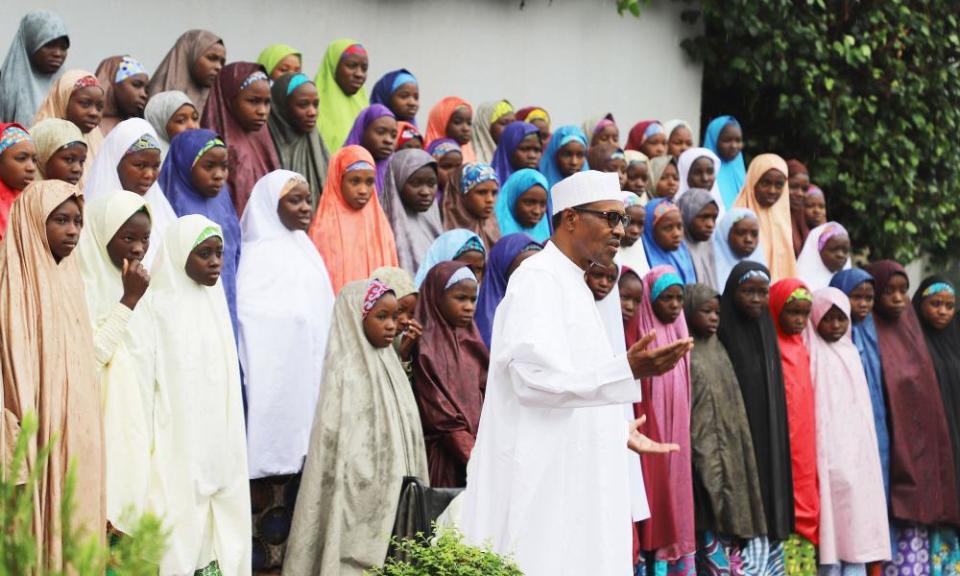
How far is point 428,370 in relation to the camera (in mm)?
7586

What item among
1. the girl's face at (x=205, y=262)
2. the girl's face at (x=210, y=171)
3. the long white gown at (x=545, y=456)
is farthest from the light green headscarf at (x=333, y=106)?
the long white gown at (x=545, y=456)

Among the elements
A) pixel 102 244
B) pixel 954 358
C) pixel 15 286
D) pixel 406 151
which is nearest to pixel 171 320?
pixel 102 244

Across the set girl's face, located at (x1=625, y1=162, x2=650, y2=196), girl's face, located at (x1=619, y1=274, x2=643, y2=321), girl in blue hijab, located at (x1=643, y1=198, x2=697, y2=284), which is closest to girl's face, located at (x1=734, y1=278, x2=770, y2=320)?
girl in blue hijab, located at (x1=643, y1=198, x2=697, y2=284)

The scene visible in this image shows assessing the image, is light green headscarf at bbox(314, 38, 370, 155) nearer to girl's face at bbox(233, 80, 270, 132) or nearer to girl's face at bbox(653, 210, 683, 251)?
girl's face at bbox(233, 80, 270, 132)

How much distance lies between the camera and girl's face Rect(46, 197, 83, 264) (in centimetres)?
586

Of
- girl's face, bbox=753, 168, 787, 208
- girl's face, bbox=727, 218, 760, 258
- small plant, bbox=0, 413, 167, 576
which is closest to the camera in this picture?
small plant, bbox=0, 413, 167, 576

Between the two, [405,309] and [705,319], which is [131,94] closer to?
[405,309]

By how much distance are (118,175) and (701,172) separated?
16.3 feet

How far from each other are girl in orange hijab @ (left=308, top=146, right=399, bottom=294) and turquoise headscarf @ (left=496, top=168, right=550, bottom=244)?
3.62 feet

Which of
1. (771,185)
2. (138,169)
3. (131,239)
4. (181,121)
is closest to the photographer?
(131,239)

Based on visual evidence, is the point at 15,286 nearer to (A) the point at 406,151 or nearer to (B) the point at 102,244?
(B) the point at 102,244

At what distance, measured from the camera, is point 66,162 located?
278 inches

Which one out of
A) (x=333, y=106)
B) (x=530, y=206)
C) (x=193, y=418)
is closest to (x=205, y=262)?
(x=193, y=418)

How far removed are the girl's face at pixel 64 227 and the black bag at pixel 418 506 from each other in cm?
186
